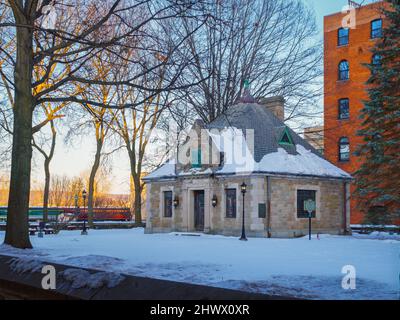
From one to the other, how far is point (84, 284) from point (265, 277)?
318 cm

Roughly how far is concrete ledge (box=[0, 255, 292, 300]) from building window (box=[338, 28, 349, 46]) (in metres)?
37.4

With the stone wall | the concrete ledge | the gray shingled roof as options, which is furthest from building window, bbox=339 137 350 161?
the concrete ledge

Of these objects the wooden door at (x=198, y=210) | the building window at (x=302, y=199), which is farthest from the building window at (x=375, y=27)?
A: the wooden door at (x=198, y=210)

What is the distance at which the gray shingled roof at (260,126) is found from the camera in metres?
29.2

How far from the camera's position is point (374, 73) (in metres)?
25.4

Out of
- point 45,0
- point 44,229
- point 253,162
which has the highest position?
point 45,0

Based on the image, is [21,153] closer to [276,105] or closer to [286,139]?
[286,139]

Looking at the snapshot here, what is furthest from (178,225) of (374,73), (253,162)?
(374,73)

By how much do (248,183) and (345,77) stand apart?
18993 mm

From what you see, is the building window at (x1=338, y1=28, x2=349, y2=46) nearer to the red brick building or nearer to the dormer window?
the red brick building

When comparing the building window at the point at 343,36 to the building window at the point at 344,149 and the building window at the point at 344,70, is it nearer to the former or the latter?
the building window at the point at 344,70

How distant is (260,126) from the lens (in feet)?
100

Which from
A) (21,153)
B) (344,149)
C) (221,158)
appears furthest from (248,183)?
(344,149)
